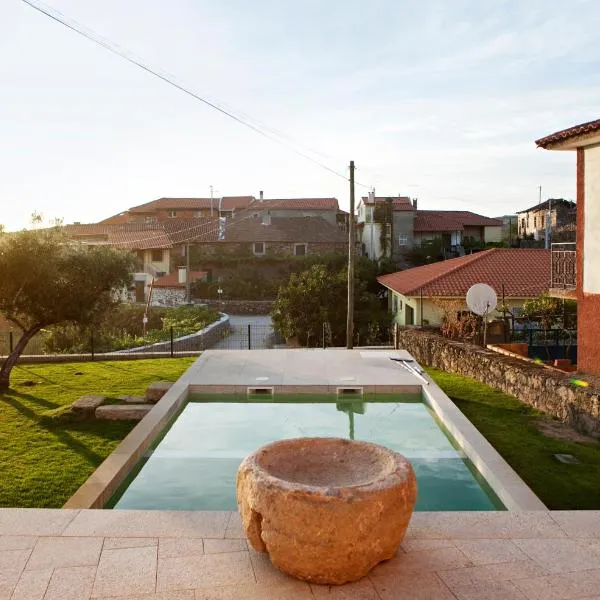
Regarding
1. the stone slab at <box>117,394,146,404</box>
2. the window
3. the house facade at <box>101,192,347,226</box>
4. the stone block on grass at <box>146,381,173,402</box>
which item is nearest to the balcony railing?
the stone block on grass at <box>146,381,173,402</box>

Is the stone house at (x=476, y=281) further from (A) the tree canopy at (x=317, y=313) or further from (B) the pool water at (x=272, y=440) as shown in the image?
(B) the pool water at (x=272, y=440)

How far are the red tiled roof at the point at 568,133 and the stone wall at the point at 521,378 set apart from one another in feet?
16.2

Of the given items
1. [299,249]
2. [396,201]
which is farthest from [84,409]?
[396,201]

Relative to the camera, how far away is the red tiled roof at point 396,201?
55312 mm

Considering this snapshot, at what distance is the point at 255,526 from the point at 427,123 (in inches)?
654

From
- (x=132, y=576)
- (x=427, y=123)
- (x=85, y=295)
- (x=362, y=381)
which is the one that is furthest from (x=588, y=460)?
(x=427, y=123)

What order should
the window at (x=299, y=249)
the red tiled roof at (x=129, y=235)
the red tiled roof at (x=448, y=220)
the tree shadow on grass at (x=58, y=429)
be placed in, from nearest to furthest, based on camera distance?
the tree shadow on grass at (x=58, y=429), the red tiled roof at (x=129, y=235), the window at (x=299, y=249), the red tiled roof at (x=448, y=220)

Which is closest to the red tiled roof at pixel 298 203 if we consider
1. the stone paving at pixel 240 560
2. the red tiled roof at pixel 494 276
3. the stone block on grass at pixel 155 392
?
the red tiled roof at pixel 494 276

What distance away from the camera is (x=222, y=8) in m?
13.4

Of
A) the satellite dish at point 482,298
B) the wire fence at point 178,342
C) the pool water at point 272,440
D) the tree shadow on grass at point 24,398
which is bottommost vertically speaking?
the pool water at point 272,440

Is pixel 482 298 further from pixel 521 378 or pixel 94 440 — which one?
pixel 94 440

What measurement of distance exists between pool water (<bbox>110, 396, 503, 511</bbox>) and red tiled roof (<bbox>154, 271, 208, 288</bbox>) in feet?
114

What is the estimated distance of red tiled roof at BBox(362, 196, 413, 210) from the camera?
2178 inches

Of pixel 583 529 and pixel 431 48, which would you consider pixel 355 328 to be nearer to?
pixel 431 48
